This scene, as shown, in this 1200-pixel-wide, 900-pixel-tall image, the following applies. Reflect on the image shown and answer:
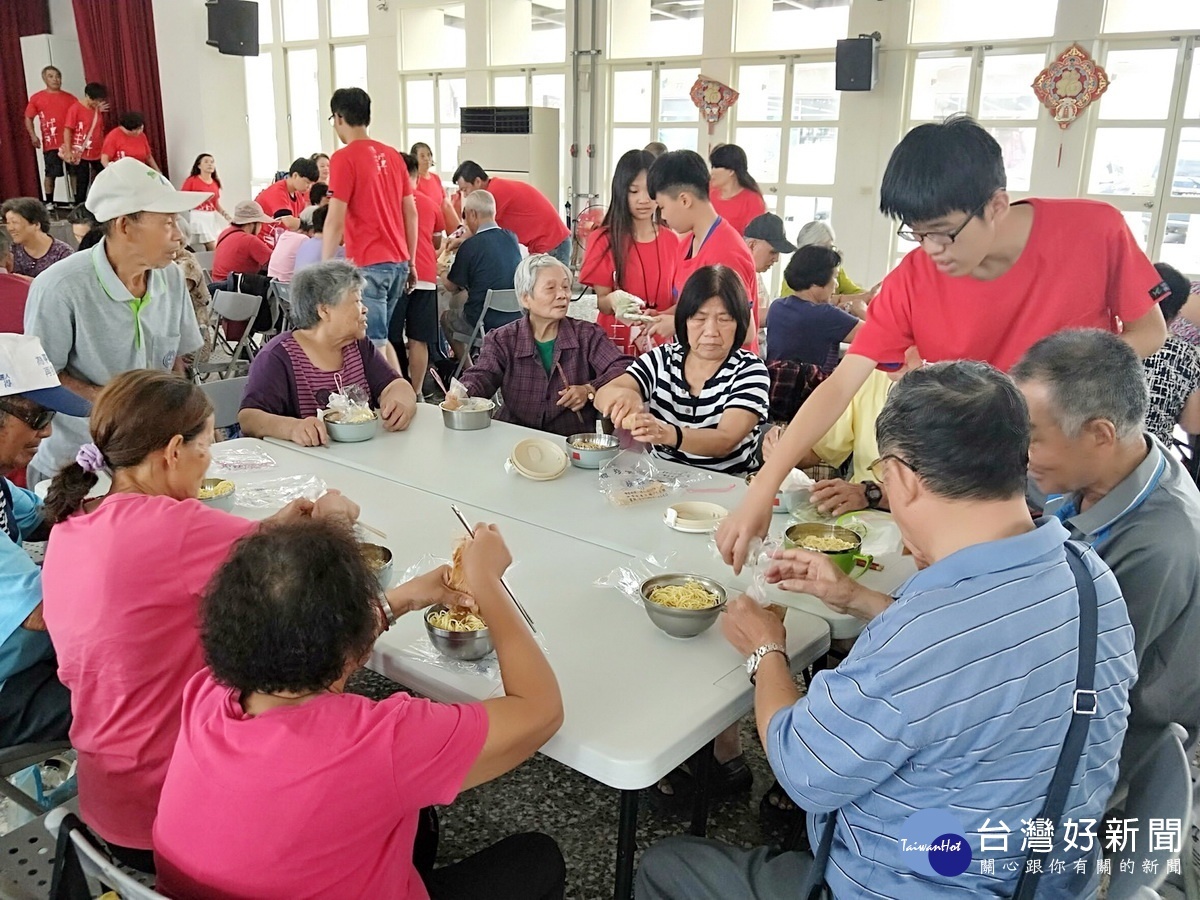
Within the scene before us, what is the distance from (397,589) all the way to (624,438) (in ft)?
4.67

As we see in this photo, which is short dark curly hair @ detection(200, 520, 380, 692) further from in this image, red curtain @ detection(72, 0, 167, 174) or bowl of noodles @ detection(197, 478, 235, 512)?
red curtain @ detection(72, 0, 167, 174)

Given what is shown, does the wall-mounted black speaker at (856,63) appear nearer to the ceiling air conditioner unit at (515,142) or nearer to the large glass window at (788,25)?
the large glass window at (788,25)

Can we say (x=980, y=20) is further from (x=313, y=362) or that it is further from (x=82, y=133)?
(x=82, y=133)

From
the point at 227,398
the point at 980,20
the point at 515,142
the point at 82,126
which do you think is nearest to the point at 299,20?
the point at 82,126

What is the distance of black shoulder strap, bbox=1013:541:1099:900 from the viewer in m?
1.07

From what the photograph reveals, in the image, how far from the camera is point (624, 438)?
2.91 metres

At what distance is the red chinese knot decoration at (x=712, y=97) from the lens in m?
8.75

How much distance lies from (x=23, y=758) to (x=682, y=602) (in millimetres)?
1175

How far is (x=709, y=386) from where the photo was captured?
2717mm

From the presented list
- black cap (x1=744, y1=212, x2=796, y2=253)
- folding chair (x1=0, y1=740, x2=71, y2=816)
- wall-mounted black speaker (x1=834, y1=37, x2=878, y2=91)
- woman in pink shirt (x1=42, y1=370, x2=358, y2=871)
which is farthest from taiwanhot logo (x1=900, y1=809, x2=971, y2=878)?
wall-mounted black speaker (x1=834, y1=37, x2=878, y2=91)

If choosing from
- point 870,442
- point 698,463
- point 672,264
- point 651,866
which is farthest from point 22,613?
point 672,264

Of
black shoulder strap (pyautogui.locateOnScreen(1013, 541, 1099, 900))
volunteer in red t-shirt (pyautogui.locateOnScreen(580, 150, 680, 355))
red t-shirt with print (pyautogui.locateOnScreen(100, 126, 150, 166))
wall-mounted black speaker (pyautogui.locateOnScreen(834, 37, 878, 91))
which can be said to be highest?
wall-mounted black speaker (pyautogui.locateOnScreen(834, 37, 878, 91))

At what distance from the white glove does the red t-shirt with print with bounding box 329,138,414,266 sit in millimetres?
1841

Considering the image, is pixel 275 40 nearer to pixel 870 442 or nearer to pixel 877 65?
pixel 877 65
